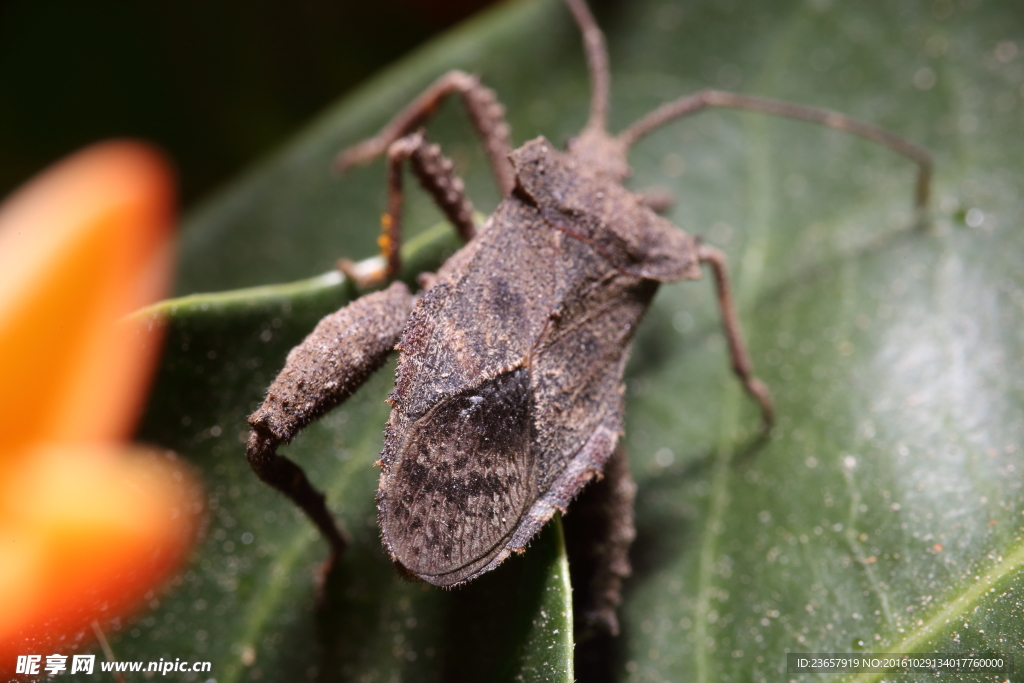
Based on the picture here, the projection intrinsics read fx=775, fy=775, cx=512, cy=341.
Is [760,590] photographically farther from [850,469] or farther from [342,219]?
[342,219]

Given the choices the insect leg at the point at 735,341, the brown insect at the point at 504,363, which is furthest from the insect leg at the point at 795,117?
the insect leg at the point at 735,341

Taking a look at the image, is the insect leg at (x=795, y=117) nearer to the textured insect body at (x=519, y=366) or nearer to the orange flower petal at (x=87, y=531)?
the textured insect body at (x=519, y=366)

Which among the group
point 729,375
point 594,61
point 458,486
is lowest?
point 729,375

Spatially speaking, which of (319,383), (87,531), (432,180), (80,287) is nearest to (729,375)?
(432,180)

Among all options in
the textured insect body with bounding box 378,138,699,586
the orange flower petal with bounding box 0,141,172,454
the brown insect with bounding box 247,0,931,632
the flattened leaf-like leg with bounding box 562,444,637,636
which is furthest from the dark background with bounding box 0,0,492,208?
the flattened leaf-like leg with bounding box 562,444,637,636

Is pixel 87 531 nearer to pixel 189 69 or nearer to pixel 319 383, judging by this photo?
pixel 319 383

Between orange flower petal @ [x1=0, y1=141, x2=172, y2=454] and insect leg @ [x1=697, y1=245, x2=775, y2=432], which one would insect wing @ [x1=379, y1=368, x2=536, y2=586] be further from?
insect leg @ [x1=697, y1=245, x2=775, y2=432]
